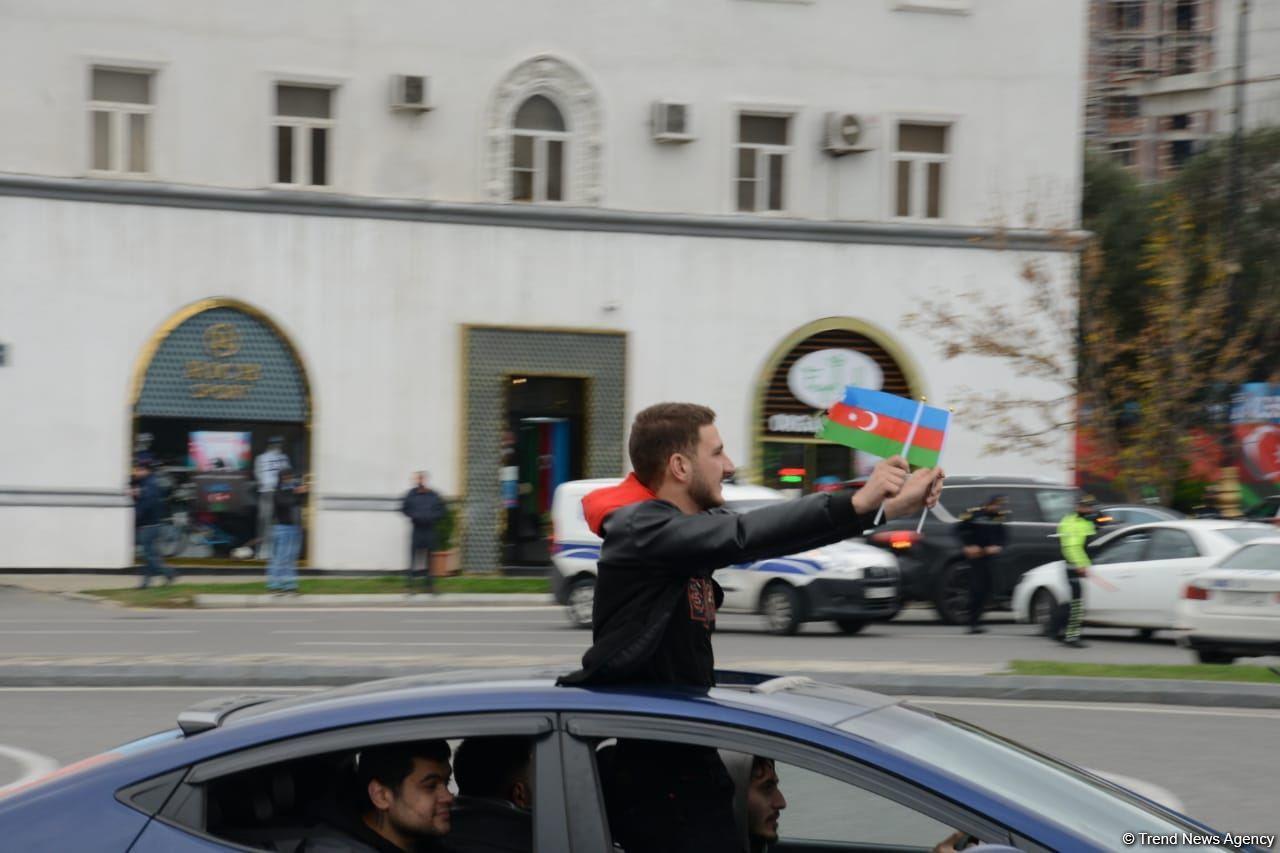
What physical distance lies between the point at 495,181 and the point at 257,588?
26.2ft

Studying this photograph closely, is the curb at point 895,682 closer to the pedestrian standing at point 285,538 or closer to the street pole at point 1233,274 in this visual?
the pedestrian standing at point 285,538

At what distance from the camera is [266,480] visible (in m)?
28.4

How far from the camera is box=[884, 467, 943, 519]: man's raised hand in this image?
12.8ft

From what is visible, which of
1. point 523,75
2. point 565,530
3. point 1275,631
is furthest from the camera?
point 523,75

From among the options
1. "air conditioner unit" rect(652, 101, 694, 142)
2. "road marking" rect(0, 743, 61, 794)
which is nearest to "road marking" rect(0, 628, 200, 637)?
"road marking" rect(0, 743, 61, 794)

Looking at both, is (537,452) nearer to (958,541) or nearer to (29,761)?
(958,541)

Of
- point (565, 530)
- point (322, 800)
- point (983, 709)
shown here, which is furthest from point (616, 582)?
point (565, 530)

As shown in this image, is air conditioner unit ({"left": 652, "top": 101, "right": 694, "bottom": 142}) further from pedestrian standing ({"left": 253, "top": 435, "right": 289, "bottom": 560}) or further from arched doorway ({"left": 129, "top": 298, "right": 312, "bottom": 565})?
pedestrian standing ({"left": 253, "top": 435, "right": 289, "bottom": 560})

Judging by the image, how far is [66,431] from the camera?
Result: 91.2ft

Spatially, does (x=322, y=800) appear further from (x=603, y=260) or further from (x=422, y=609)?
(x=603, y=260)

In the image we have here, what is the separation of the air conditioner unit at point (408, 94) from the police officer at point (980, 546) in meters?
12.2

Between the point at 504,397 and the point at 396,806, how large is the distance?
26.1 m

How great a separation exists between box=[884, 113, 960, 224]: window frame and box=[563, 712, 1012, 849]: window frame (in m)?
28.1

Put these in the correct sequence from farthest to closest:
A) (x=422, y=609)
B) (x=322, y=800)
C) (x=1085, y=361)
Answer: (x=1085, y=361)
(x=422, y=609)
(x=322, y=800)
